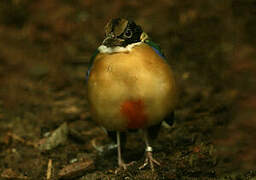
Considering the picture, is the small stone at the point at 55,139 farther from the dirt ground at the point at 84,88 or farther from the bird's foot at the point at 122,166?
the bird's foot at the point at 122,166

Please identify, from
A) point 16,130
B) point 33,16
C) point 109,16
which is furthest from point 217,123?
point 33,16

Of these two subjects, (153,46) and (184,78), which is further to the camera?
(184,78)

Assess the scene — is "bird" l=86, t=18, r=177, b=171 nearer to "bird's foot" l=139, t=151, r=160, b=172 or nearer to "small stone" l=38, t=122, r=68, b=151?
"bird's foot" l=139, t=151, r=160, b=172

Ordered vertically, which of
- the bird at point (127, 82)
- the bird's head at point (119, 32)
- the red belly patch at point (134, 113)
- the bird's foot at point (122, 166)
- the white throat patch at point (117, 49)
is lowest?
the bird's foot at point (122, 166)

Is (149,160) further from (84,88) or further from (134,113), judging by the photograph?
(84,88)

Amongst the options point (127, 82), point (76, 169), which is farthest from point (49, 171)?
point (127, 82)

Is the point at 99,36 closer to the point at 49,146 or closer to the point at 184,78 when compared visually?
the point at 184,78

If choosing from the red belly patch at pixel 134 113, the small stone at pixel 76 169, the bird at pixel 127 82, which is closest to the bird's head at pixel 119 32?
the bird at pixel 127 82

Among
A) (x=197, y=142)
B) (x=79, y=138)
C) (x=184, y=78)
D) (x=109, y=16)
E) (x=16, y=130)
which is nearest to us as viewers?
(x=197, y=142)
